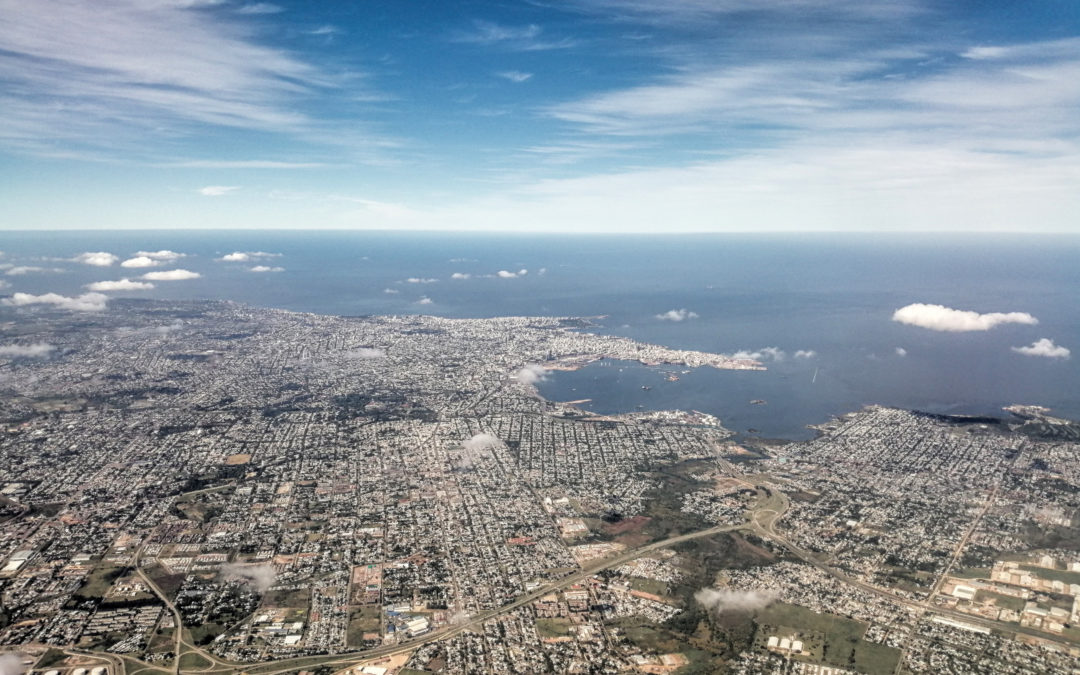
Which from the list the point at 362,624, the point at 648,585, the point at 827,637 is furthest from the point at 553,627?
the point at 827,637

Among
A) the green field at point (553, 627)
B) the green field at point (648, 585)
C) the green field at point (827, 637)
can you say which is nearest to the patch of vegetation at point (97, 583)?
the green field at point (553, 627)

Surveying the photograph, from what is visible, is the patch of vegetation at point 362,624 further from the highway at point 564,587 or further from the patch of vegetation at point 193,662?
the patch of vegetation at point 193,662

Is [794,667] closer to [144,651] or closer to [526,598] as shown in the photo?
[526,598]

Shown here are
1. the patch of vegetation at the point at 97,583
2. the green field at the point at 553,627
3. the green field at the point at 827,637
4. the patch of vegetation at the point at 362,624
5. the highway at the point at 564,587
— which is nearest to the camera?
the highway at the point at 564,587

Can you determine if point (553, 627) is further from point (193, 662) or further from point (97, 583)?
point (97, 583)

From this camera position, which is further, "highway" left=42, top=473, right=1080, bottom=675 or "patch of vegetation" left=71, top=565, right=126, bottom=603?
"patch of vegetation" left=71, top=565, right=126, bottom=603

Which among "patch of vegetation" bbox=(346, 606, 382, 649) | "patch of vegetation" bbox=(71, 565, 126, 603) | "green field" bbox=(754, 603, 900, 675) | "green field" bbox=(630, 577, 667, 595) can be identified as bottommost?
"green field" bbox=(754, 603, 900, 675)

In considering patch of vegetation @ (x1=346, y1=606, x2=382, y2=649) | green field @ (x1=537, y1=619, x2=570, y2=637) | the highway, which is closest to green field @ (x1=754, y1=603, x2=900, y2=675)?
the highway

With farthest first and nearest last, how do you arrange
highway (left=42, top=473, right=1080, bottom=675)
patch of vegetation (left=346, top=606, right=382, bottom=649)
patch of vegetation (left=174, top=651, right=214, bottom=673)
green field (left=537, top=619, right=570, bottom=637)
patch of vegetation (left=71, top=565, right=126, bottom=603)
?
patch of vegetation (left=71, top=565, right=126, bottom=603), green field (left=537, top=619, right=570, bottom=637), patch of vegetation (left=346, top=606, right=382, bottom=649), highway (left=42, top=473, right=1080, bottom=675), patch of vegetation (left=174, top=651, right=214, bottom=673)

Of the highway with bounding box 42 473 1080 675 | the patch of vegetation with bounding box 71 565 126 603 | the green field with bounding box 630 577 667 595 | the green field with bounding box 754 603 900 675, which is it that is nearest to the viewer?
the highway with bounding box 42 473 1080 675

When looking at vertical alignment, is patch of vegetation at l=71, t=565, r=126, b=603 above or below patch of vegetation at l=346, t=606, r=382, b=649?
above

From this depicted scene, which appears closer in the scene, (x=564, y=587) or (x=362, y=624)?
(x=362, y=624)

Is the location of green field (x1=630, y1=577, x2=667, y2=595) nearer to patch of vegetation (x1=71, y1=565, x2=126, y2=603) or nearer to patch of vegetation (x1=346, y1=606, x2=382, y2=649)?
patch of vegetation (x1=346, y1=606, x2=382, y2=649)
